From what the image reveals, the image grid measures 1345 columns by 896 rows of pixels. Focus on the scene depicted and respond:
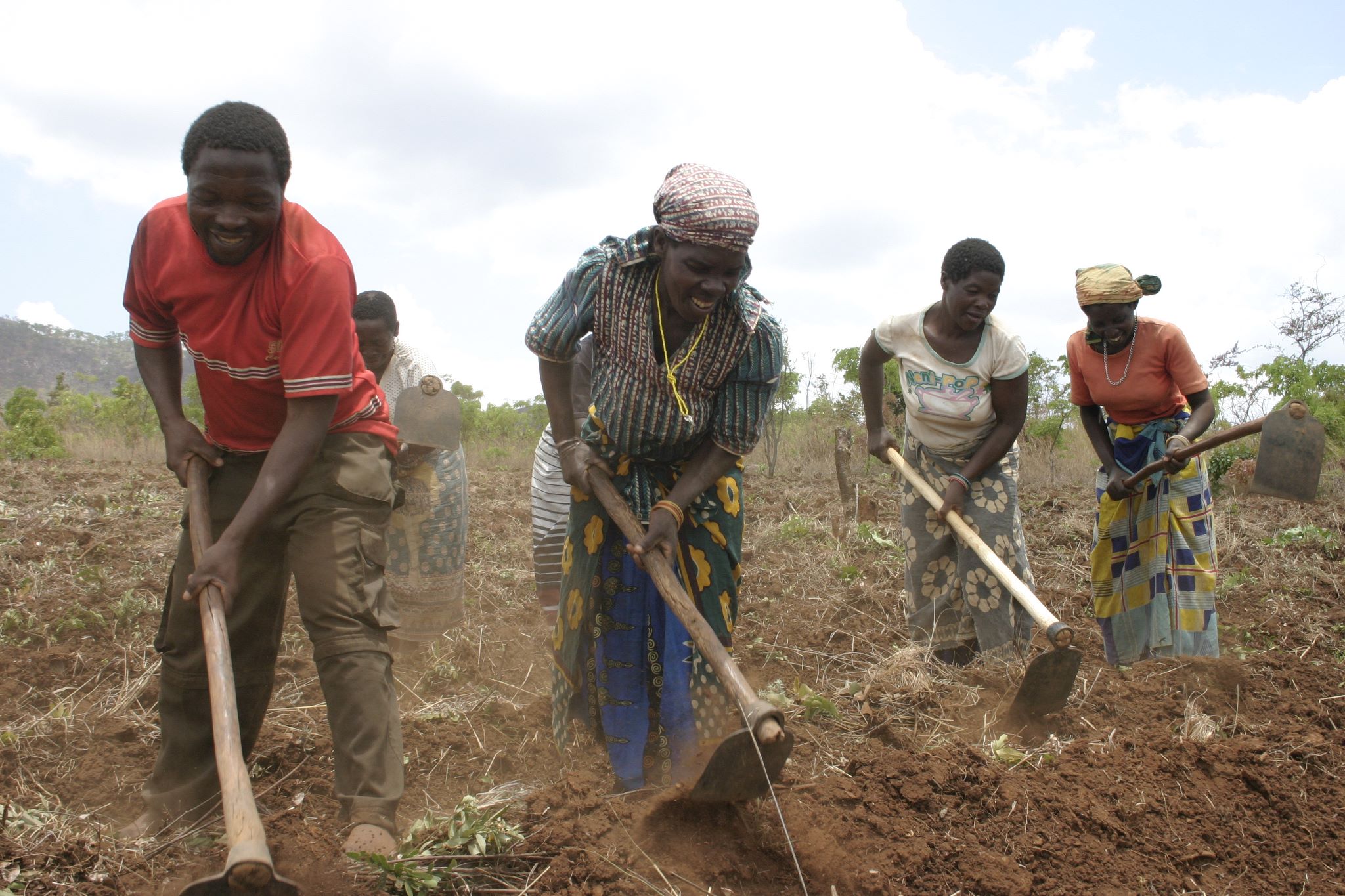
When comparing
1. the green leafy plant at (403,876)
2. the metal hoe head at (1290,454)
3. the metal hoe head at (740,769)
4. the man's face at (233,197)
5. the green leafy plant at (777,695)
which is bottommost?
the green leafy plant at (403,876)

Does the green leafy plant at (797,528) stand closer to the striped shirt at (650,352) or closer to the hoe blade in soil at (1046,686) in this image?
the hoe blade in soil at (1046,686)

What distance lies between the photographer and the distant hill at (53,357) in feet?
221

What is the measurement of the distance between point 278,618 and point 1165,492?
134 inches

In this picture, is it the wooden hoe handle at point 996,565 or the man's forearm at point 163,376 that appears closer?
the man's forearm at point 163,376

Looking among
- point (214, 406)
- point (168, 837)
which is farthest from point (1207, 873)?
point (214, 406)

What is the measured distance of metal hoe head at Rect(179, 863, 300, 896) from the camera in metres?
1.60

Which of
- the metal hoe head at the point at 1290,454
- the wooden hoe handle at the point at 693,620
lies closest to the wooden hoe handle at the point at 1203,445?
the metal hoe head at the point at 1290,454

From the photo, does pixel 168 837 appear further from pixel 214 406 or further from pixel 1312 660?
pixel 1312 660

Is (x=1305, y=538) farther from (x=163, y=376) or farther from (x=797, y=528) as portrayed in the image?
(x=163, y=376)

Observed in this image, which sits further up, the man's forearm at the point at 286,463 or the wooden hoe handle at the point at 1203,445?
the wooden hoe handle at the point at 1203,445

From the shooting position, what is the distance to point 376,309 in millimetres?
4047

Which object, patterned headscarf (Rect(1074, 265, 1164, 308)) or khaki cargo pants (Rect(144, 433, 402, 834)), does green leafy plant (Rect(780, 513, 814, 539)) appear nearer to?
patterned headscarf (Rect(1074, 265, 1164, 308))

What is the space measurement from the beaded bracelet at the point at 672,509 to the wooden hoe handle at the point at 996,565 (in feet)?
4.32

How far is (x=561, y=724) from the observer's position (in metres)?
2.89
